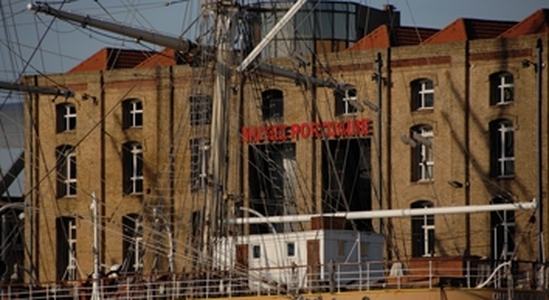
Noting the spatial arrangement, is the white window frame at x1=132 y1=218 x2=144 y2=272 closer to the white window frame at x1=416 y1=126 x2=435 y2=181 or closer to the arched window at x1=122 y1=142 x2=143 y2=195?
the arched window at x1=122 y1=142 x2=143 y2=195

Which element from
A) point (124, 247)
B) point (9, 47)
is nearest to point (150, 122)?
point (124, 247)

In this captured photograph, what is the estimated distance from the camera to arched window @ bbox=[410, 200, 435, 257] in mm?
89375

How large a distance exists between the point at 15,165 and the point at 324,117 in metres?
20.9

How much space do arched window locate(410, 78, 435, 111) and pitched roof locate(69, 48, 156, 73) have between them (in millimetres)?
17745

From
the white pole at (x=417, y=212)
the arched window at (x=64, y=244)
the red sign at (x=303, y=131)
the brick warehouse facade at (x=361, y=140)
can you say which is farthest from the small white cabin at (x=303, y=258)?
the arched window at (x=64, y=244)

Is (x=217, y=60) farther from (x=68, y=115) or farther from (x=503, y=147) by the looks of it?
(x=68, y=115)

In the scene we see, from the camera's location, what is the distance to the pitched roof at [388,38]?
93.8 meters

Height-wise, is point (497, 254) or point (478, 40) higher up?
point (478, 40)

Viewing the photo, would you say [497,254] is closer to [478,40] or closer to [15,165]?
[478,40]

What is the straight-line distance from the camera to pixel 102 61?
103125 mm

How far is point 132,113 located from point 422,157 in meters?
17.0

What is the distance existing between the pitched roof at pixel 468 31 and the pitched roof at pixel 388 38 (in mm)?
1147

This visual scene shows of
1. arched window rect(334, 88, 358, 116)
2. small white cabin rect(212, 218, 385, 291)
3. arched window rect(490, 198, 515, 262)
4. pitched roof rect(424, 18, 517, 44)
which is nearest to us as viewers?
small white cabin rect(212, 218, 385, 291)

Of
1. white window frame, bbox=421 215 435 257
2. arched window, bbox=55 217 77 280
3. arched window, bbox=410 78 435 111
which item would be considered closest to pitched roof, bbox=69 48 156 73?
arched window, bbox=55 217 77 280
